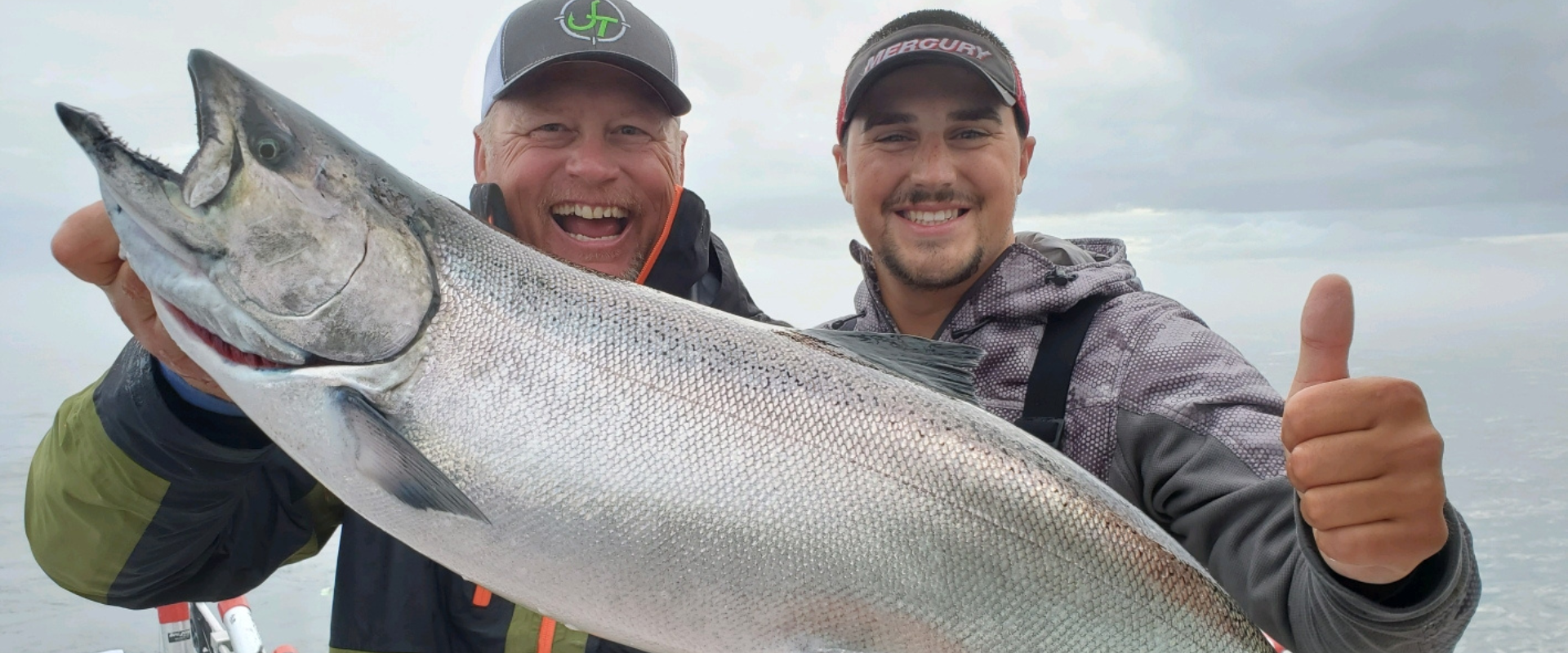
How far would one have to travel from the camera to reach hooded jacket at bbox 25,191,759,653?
189 centimetres

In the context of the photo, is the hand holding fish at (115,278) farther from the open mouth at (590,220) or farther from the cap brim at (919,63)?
the cap brim at (919,63)

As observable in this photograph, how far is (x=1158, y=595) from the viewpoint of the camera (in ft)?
5.31

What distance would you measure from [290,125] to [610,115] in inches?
57.0

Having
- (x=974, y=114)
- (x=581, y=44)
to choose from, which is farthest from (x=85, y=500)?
(x=974, y=114)

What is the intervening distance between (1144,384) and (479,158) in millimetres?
2689

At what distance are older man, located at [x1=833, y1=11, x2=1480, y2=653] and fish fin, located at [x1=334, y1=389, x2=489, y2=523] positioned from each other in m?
1.60

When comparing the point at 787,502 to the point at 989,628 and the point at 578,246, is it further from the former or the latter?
the point at 578,246

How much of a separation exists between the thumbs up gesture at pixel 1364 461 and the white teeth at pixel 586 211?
2.30 meters

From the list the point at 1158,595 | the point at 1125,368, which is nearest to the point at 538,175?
the point at 1125,368

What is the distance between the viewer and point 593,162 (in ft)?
9.68

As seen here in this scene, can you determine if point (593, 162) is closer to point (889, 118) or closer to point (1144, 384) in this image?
point (889, 118)

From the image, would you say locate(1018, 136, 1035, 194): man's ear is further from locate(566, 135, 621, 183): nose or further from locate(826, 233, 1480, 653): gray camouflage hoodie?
locate(566, 135, 621, 183): nose

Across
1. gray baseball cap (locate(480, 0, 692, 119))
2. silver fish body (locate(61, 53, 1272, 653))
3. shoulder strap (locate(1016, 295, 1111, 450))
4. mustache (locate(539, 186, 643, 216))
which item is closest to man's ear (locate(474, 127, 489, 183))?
gray baseball cap (locate(480, 0, 692, 119))

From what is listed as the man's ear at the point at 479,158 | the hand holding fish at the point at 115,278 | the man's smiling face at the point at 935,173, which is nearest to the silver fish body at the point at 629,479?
the hand holding fish at the point at 115,278
